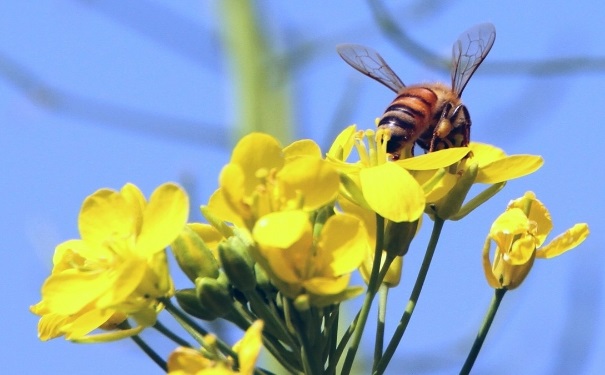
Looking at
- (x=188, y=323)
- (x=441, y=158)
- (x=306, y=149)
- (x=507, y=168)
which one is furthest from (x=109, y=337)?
(x=507, y=168)

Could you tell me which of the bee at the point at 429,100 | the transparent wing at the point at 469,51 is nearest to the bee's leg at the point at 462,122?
the bee at the point at 429,100

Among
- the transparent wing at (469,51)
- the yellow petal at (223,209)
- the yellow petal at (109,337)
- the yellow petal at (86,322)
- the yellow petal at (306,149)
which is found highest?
the transparent wing at (469,51)

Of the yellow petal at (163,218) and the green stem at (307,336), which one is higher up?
the yellow petal at (163,218)

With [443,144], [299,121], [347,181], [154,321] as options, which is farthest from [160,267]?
[299,121]

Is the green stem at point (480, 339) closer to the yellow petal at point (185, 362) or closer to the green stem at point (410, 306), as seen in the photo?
the green stem at point (410, 306)

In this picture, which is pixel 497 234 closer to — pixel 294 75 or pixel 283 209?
pixel 283 209
